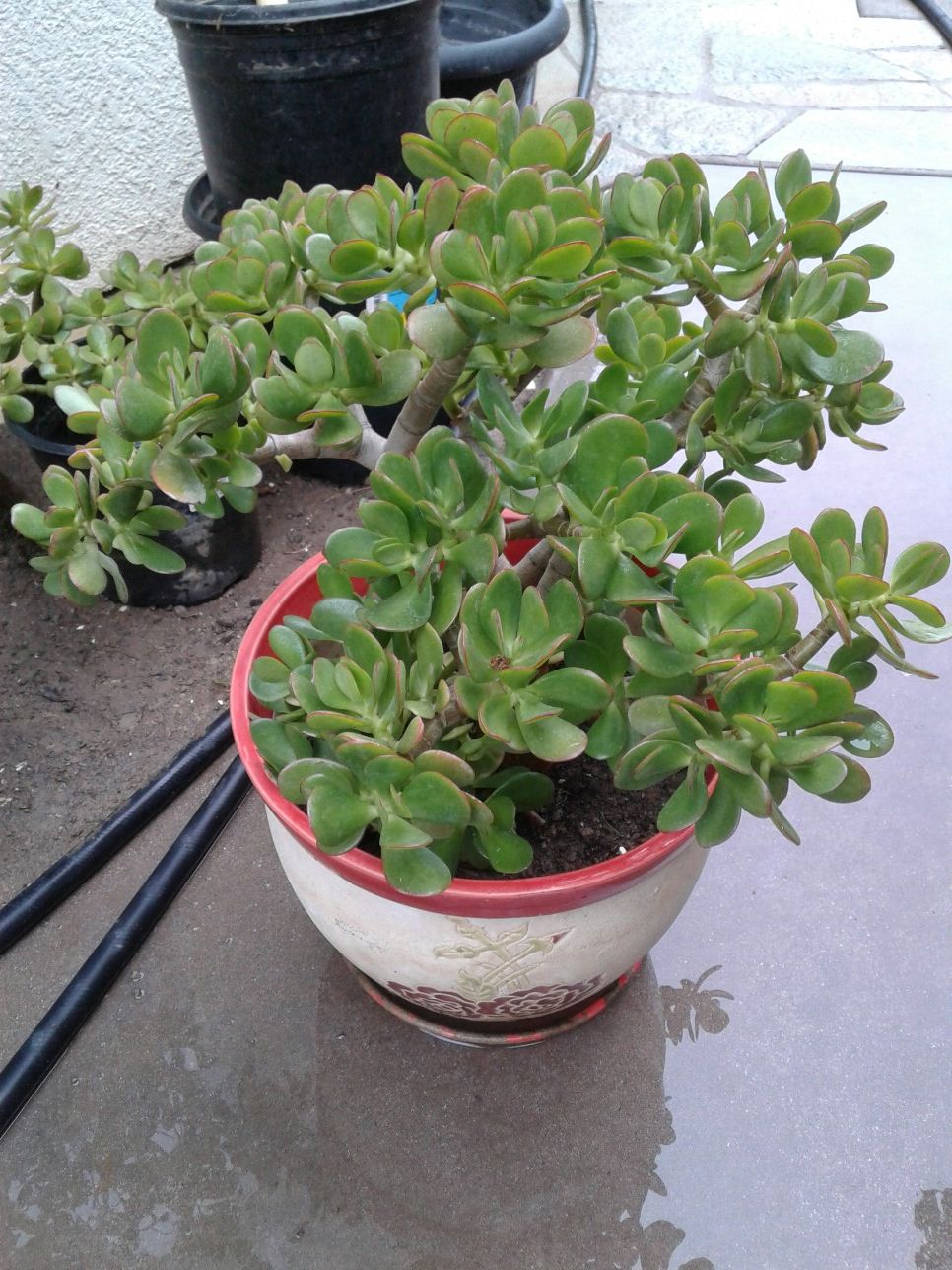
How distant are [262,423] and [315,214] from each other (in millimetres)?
173

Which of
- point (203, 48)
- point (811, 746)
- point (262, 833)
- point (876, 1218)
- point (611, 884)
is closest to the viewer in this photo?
point (811, 746)

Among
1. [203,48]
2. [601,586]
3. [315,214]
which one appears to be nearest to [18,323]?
[203,48]

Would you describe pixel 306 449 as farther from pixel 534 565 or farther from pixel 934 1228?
pixel 934 1228

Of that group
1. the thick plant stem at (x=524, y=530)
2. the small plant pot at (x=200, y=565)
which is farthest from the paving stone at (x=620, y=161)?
the thick plant stem at (x=524, y=530)

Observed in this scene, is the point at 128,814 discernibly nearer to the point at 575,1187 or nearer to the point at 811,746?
the point at 575,1187

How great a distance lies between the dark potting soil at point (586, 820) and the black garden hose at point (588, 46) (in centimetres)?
224

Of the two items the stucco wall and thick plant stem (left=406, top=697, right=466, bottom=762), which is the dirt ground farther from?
thick plant stem (left=406, top=697, right=466, bottom=762)

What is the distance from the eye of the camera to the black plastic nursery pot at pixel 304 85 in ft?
4.17

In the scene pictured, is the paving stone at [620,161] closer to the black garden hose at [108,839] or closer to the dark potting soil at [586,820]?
the black garden hose at [108,839]

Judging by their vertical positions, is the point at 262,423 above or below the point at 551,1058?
above

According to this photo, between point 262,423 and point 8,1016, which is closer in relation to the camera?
point 262,423

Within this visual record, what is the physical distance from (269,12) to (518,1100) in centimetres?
132

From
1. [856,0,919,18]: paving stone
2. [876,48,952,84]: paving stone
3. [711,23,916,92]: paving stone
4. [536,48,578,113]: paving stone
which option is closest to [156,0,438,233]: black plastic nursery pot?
[536,48,578,113]: paving stone

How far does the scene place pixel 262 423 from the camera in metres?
0.55
